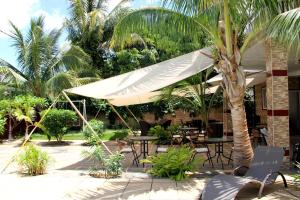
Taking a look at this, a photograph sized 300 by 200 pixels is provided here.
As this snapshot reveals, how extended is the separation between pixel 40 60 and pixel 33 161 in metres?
14.4

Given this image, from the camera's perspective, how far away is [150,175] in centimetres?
1020

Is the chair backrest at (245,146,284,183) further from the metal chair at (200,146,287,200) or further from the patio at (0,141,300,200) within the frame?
the patio at (0,141,300,200)

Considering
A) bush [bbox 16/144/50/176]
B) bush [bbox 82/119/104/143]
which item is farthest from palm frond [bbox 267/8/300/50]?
bush [bbox 82/119/104/143]

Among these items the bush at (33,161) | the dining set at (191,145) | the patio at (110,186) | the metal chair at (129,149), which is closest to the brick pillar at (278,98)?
the dining set at (191,145)

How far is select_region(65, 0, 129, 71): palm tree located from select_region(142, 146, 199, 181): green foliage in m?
17.9

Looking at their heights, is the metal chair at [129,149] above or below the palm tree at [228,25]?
below

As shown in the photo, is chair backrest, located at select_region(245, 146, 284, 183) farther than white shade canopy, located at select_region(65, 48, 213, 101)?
No

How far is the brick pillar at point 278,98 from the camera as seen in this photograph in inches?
417

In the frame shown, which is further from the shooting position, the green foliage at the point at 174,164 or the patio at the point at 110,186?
the green foliage at the point at 174,164

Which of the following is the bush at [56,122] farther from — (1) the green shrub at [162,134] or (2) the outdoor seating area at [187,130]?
(1) the green shrub at [162,134]

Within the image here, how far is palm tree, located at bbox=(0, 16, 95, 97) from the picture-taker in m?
24.0

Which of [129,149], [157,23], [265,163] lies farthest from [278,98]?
[129,149]

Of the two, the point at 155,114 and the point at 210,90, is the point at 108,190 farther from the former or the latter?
the point at 155,114

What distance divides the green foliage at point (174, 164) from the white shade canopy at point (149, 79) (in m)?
1.76
